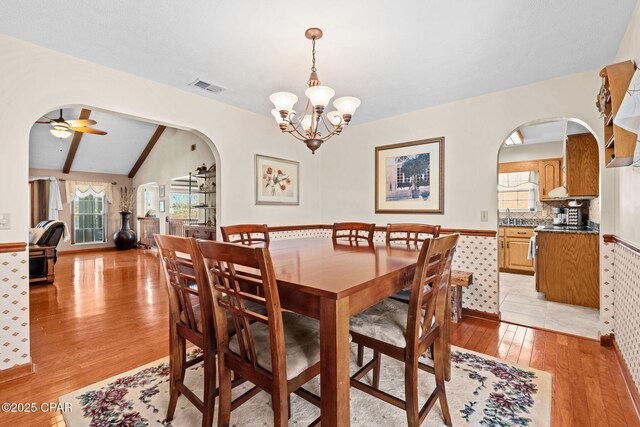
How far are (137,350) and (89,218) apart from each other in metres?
7.88

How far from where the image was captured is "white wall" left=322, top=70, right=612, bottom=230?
2693 millimetres

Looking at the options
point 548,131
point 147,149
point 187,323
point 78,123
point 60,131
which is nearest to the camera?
point 187,323

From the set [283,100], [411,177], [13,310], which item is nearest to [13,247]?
[13,310]

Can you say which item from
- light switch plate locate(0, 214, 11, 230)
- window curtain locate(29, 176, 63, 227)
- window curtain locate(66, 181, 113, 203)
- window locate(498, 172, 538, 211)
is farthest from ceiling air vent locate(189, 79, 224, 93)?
window curtain locate(66, 181, 113, 203)

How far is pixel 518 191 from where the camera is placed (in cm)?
565

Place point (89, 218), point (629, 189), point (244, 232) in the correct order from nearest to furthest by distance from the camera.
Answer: point (629, 189) < point (244, 232) < point (89, 218)

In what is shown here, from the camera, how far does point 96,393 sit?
1.84 meters

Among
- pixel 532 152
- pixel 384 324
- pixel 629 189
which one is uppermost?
pixel 532 152

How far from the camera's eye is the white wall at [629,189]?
70.6 inches

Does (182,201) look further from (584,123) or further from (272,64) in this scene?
(584,123)

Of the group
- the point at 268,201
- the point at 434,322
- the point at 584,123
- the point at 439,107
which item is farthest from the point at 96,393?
the point at 584,123

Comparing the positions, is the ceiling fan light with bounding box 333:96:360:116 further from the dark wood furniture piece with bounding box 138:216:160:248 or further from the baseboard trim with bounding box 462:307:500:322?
the dark wood furniture piece with bounding box 138:216:160:248

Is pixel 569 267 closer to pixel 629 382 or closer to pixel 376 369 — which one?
pixel 629 382

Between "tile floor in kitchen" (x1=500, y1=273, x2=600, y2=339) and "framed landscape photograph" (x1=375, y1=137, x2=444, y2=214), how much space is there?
4.53ft
